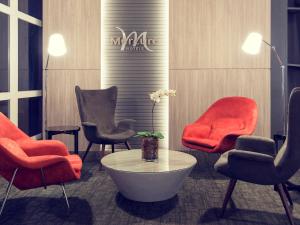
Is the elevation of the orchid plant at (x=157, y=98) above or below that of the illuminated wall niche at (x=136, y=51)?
below

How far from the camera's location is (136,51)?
6426 millimetres

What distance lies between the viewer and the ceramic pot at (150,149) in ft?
13.5

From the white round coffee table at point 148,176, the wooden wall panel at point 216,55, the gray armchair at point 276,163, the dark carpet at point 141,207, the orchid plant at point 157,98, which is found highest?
the wooden wall panel at point 216,55

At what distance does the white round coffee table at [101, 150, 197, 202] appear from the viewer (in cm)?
366

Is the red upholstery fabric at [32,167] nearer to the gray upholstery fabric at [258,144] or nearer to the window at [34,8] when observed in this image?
the gray upholstery fabric at [258,144]

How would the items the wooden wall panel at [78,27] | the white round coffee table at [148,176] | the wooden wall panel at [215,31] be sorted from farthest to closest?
the wooden wall panel at [78,27]
the wooden wall panel at [215,31]
the white round coffee table at [148,176]

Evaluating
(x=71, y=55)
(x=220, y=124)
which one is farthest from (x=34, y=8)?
(x=220, y=124)

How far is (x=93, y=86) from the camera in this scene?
21.1ft

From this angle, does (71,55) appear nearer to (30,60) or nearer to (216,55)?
(30,60)

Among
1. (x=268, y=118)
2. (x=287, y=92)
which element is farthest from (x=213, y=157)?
(x=287, y=92)

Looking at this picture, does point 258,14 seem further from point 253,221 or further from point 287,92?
point 253,221

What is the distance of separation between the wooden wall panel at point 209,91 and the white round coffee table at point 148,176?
2.36m

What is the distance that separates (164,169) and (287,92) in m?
3.42

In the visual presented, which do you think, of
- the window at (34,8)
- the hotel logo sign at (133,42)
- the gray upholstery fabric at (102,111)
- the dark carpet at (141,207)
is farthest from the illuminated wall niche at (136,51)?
the dark carpet at (141,207)
